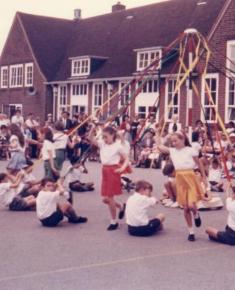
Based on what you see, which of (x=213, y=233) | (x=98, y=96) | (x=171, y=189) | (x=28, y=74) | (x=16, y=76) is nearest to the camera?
(x=213, y=233)

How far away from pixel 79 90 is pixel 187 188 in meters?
24.5

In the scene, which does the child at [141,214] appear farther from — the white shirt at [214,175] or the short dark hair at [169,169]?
the white shirt at [214,175]

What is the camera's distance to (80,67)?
32281mm

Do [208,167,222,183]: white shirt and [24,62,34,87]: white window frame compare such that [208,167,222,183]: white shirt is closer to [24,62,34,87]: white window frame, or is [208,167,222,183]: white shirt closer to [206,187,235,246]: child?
[206,187,235,246]: child

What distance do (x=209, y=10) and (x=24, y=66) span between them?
13.2 m

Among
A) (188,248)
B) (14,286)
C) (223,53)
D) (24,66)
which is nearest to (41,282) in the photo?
(14,286)

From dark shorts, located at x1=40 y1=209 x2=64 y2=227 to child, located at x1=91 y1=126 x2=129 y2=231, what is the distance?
0.68 metres

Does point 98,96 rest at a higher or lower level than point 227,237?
higher

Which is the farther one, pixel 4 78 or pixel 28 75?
pixel 4 78

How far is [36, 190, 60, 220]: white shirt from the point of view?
8.45m

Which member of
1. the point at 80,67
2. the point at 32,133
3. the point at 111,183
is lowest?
the point at 111,183

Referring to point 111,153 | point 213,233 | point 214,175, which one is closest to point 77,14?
point 214,175

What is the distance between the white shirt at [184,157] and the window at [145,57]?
65.4ft

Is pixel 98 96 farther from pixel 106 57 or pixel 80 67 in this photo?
pixel 80 67
